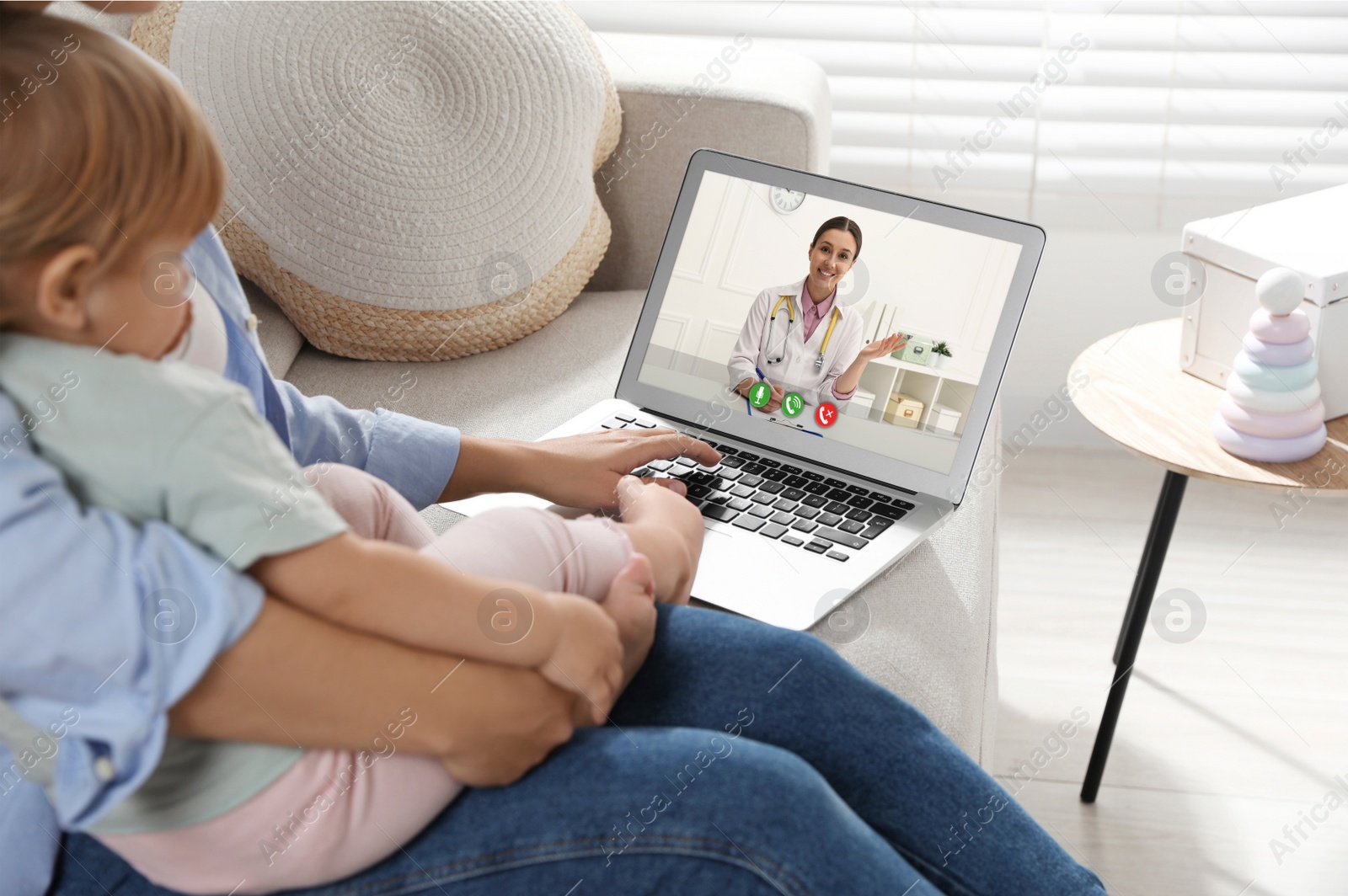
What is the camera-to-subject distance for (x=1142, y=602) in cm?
118

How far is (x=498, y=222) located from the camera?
4.05 feet

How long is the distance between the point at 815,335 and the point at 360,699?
58cm

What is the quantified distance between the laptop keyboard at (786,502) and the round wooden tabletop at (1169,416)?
Answer: 0.32 meters

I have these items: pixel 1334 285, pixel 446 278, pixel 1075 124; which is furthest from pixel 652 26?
pixel 1334 285

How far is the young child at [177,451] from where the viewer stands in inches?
18.7

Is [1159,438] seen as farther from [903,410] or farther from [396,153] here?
[396,153]

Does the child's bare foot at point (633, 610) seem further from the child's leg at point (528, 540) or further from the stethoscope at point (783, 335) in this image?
the stethoscope at point (783, 335)

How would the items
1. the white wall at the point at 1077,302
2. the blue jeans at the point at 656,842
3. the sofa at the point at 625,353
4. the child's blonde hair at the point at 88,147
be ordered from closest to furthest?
the child's blonde hair at the point at 88,147, the blue jeans at the point at 656,842, the sofa at the point at 625,353, the white wall at the point at 1077,302

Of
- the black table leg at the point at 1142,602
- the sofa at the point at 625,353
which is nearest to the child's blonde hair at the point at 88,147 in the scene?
the sofa at the point at 625,353

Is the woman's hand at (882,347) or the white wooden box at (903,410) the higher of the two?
the woman's hand at (882,347)

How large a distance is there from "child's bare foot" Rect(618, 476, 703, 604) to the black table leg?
0.58 meters

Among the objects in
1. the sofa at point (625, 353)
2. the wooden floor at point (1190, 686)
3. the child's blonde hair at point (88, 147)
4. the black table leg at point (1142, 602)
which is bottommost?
the wooden floor at point (1190, 686)

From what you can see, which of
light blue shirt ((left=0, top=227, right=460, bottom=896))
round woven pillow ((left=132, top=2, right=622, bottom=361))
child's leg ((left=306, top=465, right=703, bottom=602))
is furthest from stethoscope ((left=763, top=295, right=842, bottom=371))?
light blue shirt ((left=0, top=227, right=460, bottom=896))

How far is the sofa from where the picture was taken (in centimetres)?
86
